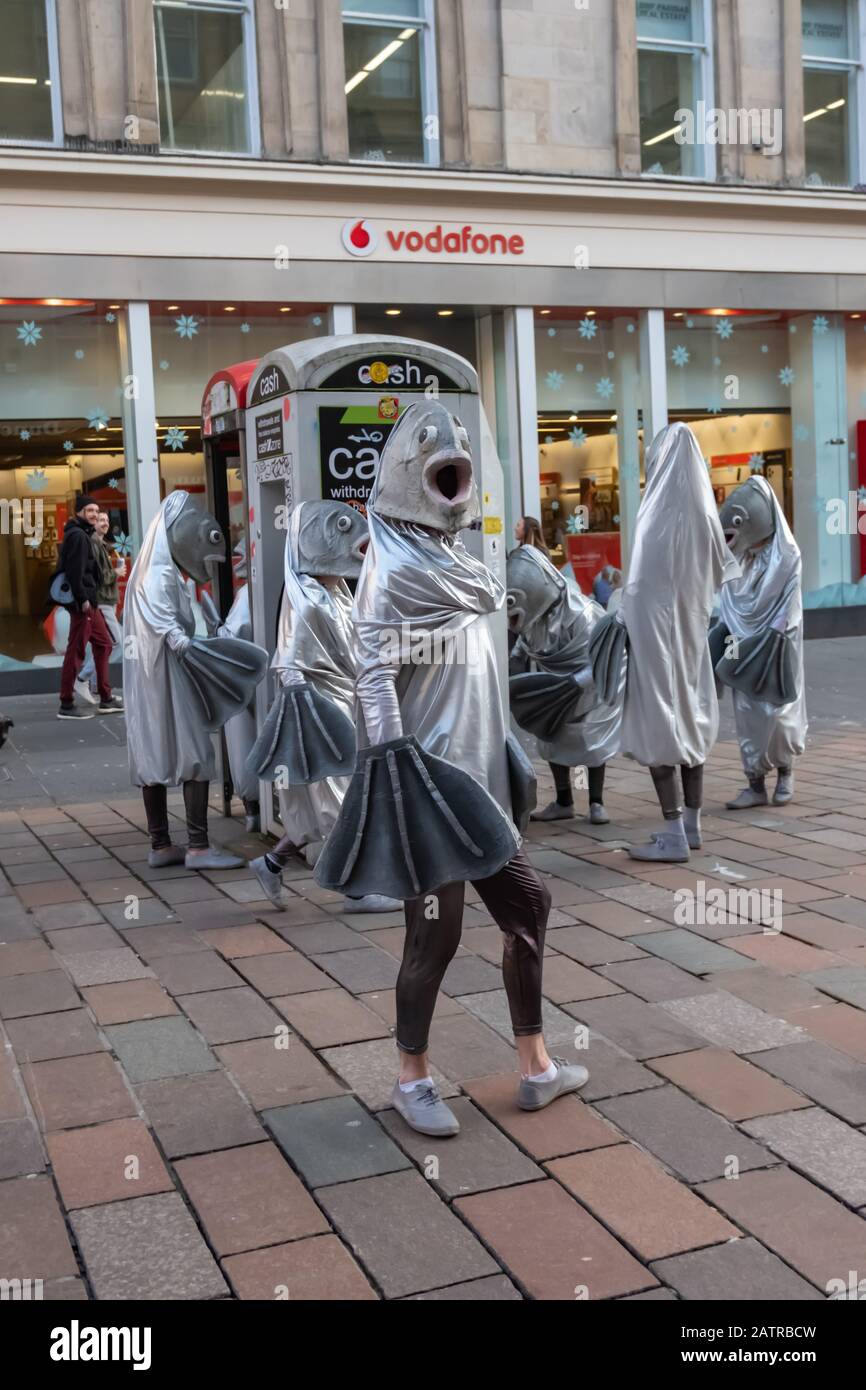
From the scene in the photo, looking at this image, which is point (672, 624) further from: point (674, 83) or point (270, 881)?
point (674, 83)

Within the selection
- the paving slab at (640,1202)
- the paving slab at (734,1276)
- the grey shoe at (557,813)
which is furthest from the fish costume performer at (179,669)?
the paving slab at (734,1276)

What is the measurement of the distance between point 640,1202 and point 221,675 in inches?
160

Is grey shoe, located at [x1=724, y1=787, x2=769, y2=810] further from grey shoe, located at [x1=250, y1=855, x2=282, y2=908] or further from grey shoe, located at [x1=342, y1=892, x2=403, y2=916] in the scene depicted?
grey shoe, located at [x1=250, y1=855, x2=282, y2=908]

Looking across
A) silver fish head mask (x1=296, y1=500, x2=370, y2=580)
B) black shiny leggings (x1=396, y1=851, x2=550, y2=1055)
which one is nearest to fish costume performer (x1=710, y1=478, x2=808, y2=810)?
silver fish head mask (x1=296, y1=500, x2=370, y2=580)

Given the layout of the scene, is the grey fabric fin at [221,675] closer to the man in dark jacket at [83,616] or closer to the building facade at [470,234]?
the man in dark jacket at [83,616]

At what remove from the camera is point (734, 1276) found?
2934 millimetres

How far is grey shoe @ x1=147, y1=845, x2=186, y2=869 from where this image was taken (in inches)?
272

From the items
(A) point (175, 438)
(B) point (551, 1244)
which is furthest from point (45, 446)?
(B) point (551, 1244)

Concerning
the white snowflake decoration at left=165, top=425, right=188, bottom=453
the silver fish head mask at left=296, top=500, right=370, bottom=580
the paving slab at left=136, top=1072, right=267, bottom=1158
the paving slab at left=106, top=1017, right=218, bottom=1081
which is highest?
the white snowflake decoration at left=165, top=425, right=188, bottom=453

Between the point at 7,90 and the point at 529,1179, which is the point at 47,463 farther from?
the point at 529,1179

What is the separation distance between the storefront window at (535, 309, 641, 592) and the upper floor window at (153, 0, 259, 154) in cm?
399

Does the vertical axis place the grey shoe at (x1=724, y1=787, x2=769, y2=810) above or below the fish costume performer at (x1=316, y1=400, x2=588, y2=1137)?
below

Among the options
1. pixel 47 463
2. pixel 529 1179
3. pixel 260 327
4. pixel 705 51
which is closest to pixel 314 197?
pixel 260 327

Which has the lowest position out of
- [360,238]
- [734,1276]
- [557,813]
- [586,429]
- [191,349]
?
[734,1276]
